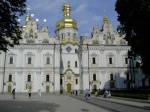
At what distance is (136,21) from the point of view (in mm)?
22406

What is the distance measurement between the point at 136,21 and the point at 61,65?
3339cm

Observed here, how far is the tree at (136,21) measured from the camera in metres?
21.0

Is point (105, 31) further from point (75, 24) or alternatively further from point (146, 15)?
point (146, 15)

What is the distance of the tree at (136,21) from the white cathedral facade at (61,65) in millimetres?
24228

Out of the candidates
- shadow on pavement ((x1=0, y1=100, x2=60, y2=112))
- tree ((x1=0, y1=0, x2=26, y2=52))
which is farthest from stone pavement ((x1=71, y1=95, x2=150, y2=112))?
tree ((x1=0, y1=0, x2=26, y2=52))

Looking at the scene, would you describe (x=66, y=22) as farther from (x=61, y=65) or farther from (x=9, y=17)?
(x=9, y=17)

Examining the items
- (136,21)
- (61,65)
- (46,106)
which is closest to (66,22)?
(61,65)

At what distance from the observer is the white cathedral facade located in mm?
47531

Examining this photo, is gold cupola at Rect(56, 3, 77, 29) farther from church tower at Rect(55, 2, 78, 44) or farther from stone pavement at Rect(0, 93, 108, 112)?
stone pavement at Rect(0, 93, 108, 112)

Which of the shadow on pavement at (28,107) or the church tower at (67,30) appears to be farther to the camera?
the church tower at (67,30)

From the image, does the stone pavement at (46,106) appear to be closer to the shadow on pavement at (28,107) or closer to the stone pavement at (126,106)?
the shadow on pavement at (28,107)

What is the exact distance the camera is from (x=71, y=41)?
58.5 meters

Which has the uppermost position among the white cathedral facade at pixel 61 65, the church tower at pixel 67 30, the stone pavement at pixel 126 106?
the church tower at pixel 67 30

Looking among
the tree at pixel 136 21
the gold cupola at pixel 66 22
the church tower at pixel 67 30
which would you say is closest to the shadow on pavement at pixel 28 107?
the tree at pixel 136 21
